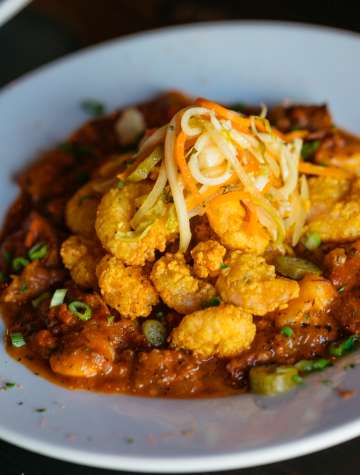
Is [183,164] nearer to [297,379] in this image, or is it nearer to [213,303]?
[213,303]

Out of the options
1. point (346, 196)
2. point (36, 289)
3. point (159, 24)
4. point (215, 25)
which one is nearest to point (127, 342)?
point (36, 289)

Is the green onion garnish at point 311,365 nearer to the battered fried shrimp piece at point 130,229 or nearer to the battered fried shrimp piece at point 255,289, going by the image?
the battered fried shrimp piece at point 255,289

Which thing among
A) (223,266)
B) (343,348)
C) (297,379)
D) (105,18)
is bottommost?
(343,348)

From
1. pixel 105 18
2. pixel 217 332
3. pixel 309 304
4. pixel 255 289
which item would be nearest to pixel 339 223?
pixel 309 304

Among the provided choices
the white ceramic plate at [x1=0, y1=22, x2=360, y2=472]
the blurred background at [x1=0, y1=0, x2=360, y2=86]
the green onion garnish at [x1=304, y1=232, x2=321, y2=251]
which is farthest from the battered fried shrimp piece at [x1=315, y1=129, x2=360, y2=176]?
the blurred background at [x1=0, y1=0, x2=360, y2=86]

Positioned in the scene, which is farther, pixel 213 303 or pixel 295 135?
pixel 295 135

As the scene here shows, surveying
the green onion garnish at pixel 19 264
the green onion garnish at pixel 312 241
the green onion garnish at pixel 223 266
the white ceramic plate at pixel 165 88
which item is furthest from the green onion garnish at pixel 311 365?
the green onion garnish at pixel 19 264

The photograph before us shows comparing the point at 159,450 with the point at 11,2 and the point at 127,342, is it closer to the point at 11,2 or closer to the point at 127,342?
the point at 127,342

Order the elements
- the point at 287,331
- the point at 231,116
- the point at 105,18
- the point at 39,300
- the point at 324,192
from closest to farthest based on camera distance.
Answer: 1. the point at 287,331
2. the point at 231,116
3. the point at 39,300
4. the point at 324,192
5. the point at 105,18
